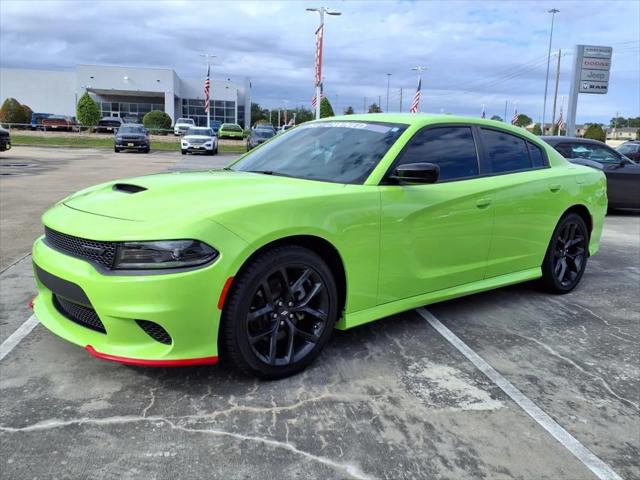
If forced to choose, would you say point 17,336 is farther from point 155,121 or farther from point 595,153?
point 155,121

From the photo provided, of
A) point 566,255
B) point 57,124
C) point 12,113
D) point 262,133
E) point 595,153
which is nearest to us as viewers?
point 566,255

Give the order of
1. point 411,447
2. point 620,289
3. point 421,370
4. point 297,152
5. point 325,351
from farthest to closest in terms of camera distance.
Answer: point 620,289 < point 297,152 < point 325,351 < point 421,370 < point 411,447

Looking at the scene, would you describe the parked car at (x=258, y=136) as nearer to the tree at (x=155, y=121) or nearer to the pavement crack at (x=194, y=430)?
the pavement crack at (x=194, y=430)

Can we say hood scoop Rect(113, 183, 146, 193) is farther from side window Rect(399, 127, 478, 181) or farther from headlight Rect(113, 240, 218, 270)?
side window Rect(399, 127, 478, 181)

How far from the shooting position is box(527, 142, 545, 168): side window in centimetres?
501

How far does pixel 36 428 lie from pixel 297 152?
2.50 meters

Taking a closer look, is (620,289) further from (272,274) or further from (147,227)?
(147,227)

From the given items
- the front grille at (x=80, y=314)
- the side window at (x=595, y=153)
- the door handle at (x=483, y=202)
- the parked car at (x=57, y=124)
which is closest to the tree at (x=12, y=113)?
the parked car at (x=57, y=124)

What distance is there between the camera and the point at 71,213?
331 centimetres

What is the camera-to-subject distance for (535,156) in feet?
16.6

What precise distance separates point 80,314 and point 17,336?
1064 millimetres

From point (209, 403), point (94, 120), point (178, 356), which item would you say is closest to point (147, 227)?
point (178, 356)

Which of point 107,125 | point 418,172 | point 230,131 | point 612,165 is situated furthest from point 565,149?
point 107,125

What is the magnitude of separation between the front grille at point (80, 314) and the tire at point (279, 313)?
2.25 ft
